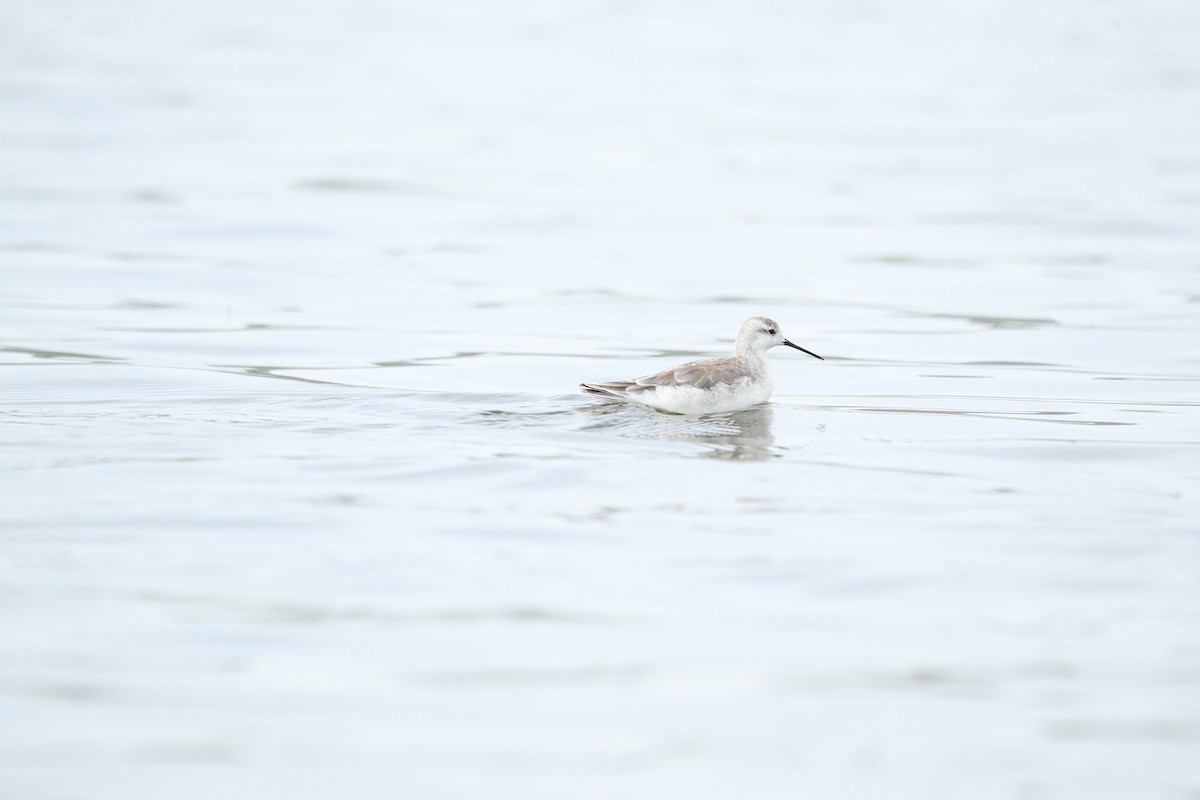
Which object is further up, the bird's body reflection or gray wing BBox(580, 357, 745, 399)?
gray wing BBox(580, 357, 745, 399)

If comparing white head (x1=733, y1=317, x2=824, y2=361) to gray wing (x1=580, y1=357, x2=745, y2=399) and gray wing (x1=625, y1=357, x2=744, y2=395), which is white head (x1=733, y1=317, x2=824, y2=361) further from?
gray wing (x1=580, y1=357, x2=745, y2=399)

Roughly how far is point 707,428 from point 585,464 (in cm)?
197

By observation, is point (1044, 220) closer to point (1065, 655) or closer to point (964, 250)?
point (964, 250)

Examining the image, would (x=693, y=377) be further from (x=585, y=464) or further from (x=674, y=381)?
(x=585, y=464)

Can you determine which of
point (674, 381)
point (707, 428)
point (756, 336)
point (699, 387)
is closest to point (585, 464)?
point (707, 428)

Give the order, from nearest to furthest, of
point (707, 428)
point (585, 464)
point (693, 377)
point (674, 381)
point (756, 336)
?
point (585, 464)
point (707, 428)
point (674, 381)
point (693, 377)
point (756, 336)

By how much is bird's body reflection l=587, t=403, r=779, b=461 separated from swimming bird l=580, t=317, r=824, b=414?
10 cm

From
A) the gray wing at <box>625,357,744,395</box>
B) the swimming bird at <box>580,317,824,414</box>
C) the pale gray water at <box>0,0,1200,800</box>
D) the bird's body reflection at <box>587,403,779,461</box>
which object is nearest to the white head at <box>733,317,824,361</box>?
the swimming bird at <box>580,317,824,414</box>

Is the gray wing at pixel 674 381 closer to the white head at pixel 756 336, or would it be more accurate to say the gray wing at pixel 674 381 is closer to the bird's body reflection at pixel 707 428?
the bird's body reflection at pixel 707 428

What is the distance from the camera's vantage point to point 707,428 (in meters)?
13.6

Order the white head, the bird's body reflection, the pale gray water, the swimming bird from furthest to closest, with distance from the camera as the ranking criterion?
the white head, the swimming bird, the bird's body reflection, the pale gray water

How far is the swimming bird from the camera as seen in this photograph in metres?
13.8

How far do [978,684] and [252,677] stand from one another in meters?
3.46

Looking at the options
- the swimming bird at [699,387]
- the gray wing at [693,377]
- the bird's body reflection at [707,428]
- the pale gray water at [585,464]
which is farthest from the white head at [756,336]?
the pale gray water at [585,464]
